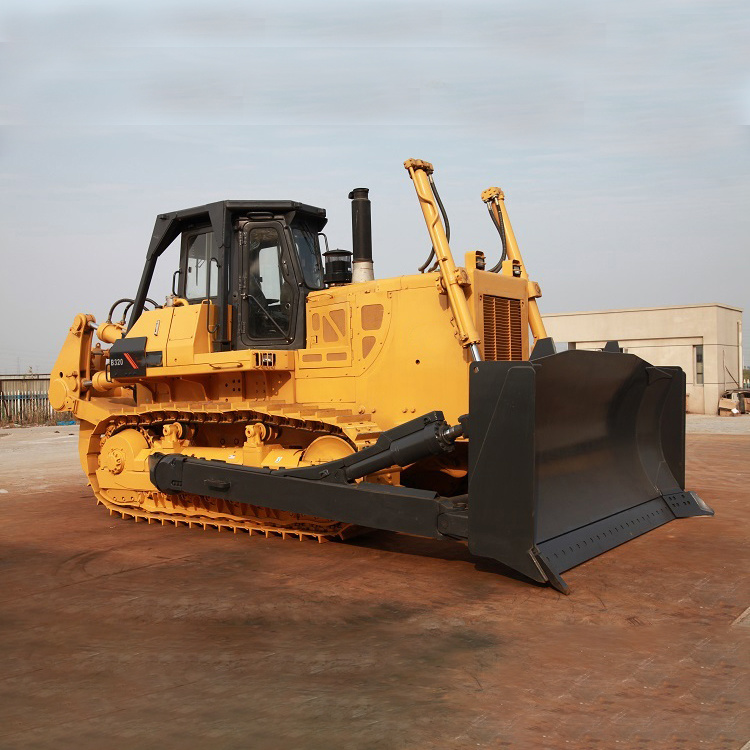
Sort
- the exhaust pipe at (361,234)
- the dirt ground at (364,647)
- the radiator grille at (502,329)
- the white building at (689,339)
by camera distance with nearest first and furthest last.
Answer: the dirt ground at (364,647) → the radiator grille at (502,329) → the exhaust pipe at (361,234) → the white building at (689,339)

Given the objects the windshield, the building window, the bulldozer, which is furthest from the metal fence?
the building window

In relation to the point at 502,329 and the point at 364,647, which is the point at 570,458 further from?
the point at 364,647

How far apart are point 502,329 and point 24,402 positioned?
2152cm

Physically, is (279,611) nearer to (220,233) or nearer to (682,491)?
(220,233)

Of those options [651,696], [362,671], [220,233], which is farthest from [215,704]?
[220,233]

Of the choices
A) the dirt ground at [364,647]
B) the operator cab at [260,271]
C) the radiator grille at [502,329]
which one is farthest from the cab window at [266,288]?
the dirt ground at [364,647]

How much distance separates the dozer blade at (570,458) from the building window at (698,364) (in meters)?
20.5

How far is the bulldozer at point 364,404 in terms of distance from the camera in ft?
20.0

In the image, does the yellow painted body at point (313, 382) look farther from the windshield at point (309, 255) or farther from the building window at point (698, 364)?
the building window at point (698, 364)

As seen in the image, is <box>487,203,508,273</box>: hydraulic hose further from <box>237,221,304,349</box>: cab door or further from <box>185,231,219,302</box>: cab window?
<box>185,231,219,302</box>: cab window

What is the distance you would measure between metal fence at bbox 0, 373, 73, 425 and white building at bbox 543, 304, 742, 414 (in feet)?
63.1

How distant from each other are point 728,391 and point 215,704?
27.4 metres

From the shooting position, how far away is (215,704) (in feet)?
12.4

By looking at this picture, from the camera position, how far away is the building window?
27.6m
